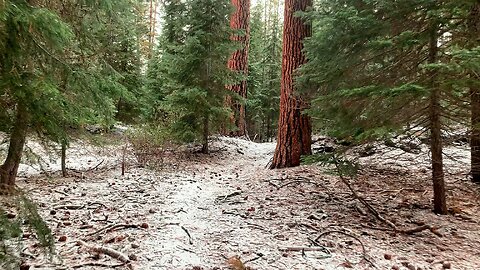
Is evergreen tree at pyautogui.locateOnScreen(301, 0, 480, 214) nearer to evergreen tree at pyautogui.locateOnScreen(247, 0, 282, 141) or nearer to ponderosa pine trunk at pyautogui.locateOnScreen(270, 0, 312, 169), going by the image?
ponderosa pine trunk at pyautogui.locateOnScreen(270, 0, 312, 169)

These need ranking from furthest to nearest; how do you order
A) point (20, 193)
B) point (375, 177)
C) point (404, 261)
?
1. point (375, 177)
2. point (404, 261)
3. point (20, 193)

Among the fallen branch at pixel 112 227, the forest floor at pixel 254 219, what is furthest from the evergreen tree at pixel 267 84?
the fallen branch at pixel 112 227

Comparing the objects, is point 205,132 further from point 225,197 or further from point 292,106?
point 225,197

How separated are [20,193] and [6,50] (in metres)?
1.07

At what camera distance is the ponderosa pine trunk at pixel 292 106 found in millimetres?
6898

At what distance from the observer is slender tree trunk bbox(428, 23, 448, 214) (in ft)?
13.1

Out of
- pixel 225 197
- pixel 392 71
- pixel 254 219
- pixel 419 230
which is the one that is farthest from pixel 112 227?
pixel 392 71

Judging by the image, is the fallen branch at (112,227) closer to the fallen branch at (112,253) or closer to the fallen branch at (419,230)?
the fallen branch at (112,253)

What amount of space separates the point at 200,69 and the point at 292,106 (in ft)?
9.62

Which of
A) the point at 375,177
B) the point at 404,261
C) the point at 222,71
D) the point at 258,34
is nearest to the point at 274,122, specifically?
the point at 258,34

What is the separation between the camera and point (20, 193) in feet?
5.88

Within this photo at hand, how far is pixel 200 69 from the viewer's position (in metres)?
8.66

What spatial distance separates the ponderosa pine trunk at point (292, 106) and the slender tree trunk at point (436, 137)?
287 cm

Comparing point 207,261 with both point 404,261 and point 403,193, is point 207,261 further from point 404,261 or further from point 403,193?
point 403,193
